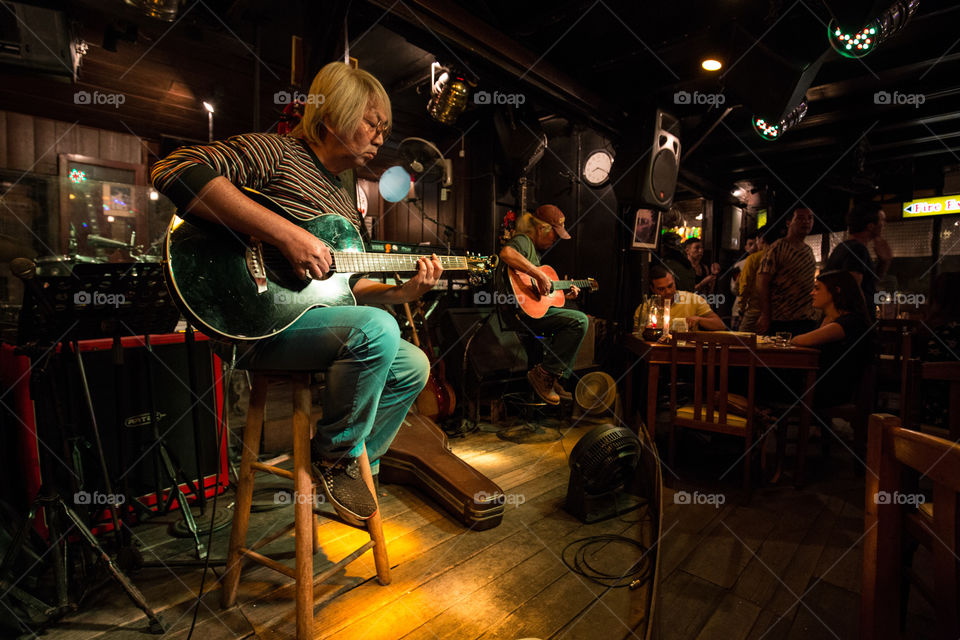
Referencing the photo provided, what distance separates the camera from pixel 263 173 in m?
1.36

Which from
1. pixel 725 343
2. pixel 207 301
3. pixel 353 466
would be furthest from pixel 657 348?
pixel 207 301

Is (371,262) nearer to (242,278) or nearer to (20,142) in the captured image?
(242,278)

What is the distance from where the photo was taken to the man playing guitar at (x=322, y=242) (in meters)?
1.18

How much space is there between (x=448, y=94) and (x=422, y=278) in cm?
332

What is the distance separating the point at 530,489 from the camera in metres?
2.58

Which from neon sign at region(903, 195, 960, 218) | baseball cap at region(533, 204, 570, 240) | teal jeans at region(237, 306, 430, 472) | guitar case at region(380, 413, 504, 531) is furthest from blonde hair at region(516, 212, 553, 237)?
neon sign at region(903, 195, 960, 218)

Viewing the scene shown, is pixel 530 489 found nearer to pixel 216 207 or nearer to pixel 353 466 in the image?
pixel 353 466

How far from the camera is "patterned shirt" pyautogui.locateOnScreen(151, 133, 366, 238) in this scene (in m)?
1.14

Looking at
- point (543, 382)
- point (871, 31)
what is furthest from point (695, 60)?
point (543, 382)

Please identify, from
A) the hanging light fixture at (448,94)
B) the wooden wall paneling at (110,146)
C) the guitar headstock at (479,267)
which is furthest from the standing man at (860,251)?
Result: the wooden wall paneling at (110,146)

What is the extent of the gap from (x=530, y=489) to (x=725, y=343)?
4.85ft

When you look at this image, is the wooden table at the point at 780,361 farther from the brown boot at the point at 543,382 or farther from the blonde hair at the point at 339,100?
the blonde hair at the point at 339,100

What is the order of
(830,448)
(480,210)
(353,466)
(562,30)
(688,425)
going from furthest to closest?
(480,210)
(562,30)
(830,448)
(688,425)
(353,466)

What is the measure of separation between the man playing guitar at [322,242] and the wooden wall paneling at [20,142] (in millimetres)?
6611
